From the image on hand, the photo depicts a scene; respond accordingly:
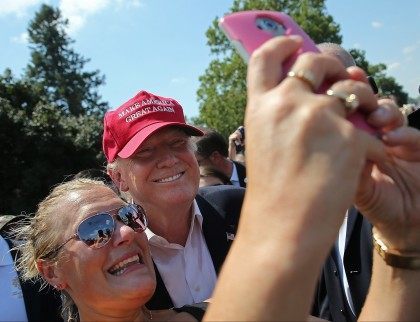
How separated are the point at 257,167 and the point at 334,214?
152 millimetres

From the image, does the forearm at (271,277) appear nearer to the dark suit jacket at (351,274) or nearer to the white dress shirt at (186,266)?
the dark suit jacket at (351,274)

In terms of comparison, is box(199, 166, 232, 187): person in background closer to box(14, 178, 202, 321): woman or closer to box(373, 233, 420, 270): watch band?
box(14, 178, 202, 321): woman

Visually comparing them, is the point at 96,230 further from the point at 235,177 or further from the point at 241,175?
the point at 241,175

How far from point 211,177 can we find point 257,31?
407 cm

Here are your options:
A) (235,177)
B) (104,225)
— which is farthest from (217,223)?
(235,177)

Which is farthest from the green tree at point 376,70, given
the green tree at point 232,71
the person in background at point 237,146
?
the person in background at point 237,146

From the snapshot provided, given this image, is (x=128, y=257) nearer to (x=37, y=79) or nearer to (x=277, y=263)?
(x=277, y=263)

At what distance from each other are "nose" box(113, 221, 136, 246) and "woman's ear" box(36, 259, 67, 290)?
32 centimetres

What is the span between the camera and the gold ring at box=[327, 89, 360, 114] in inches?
35.1

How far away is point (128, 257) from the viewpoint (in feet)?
7.50

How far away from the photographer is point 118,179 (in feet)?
9.97

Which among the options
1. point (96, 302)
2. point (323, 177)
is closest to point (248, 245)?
point (323, 177)

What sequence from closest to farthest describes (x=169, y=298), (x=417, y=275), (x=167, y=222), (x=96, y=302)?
(x=417, y=275), (x=96, y=302), (x=169, y=298), (x=167, y=222)

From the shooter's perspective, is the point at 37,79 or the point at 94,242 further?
the point at 37,79
